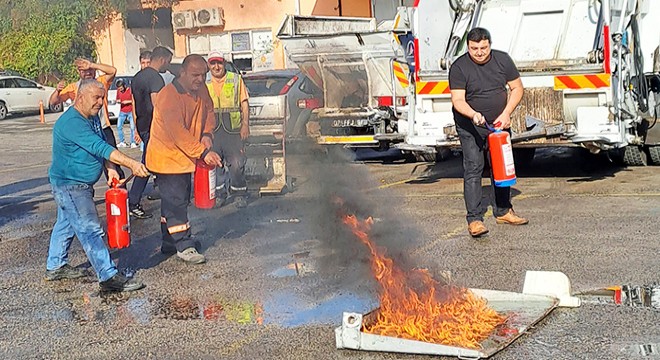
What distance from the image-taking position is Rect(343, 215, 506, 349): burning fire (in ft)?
17.4

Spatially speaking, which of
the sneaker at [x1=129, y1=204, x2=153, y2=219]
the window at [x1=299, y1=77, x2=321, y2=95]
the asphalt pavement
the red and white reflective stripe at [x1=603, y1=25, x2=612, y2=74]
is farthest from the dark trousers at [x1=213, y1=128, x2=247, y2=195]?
the red and white reflective stripe at [x1=603, y1=25, x2=612, y2=74]

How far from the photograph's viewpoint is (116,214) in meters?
7.12

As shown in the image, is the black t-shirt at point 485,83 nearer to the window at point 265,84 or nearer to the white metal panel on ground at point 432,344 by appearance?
the white metal panel on ground at point 432,344

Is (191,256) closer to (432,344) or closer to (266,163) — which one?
(432,344)

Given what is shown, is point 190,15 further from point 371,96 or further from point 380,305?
point 380,305

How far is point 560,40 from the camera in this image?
11.4 metres

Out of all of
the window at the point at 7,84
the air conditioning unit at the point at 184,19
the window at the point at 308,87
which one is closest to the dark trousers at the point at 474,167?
the window at the point at 308,87

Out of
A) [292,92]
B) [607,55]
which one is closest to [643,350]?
[607,55]

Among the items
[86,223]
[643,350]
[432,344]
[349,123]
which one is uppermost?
[349,123]

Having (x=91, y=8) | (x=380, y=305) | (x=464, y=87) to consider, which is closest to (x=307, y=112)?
(x=464, y=87)

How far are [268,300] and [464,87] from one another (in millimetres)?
3040

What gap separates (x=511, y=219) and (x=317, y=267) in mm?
2203

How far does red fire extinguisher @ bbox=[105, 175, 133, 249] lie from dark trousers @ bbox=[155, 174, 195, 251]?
26.7 inches

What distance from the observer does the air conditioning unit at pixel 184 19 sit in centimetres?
3294
